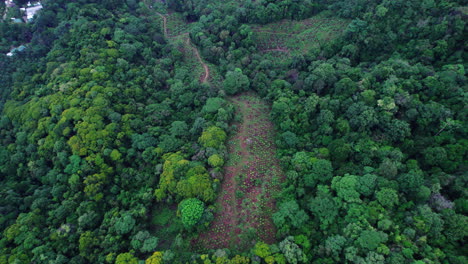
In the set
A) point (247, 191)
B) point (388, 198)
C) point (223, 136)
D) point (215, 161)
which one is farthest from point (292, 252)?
point (223, 136)

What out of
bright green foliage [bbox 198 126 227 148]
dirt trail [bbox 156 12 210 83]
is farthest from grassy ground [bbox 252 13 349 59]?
bright green foliage [bbox 198 126 227 148]

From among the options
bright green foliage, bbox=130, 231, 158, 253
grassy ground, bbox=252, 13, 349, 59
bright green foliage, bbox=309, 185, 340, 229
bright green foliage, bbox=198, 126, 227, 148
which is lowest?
bright green foliage, bbox=130, 231, 158, 253

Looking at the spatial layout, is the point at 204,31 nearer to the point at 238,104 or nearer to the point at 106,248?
the point at 238,104

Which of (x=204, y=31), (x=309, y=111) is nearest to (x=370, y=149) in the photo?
(x=309, y=111)

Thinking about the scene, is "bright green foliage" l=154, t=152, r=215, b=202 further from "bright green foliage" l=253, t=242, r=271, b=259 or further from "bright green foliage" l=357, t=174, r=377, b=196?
"bright green foliage" l=357, t=174, r=377, b=196

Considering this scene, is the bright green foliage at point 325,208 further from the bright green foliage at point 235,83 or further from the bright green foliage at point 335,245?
the bright green foliage at point 235,83

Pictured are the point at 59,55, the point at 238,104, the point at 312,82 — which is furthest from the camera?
the point at 59,55
